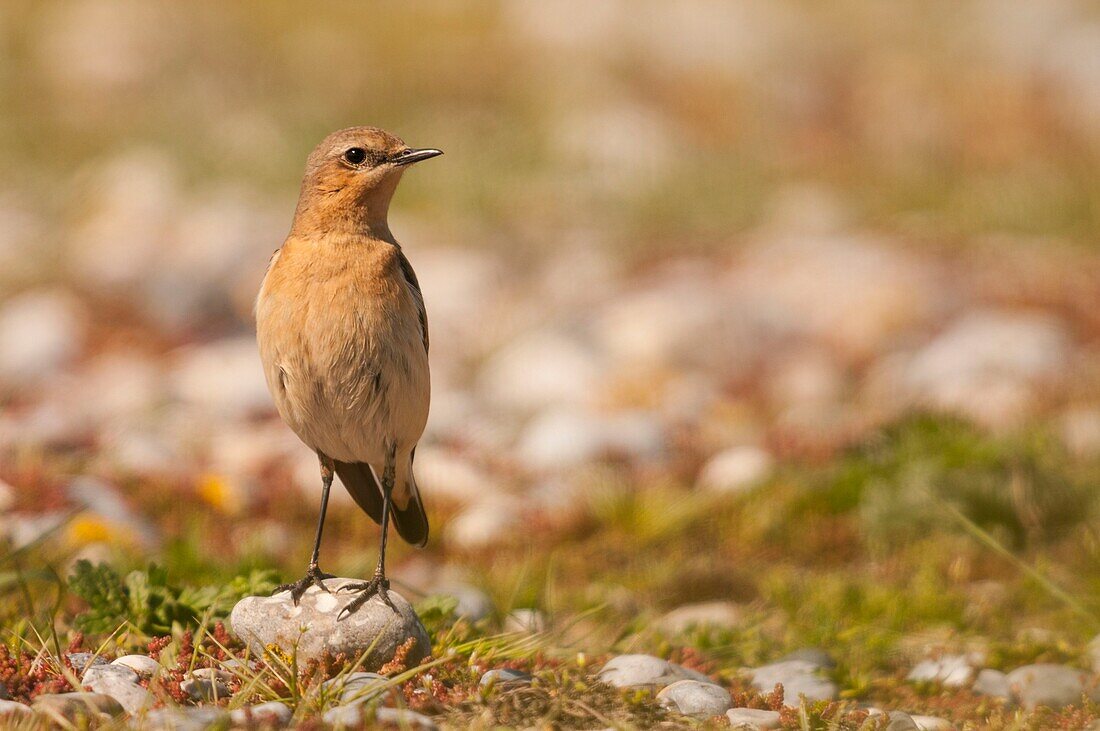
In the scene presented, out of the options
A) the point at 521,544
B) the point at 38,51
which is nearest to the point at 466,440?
the point at 521,544

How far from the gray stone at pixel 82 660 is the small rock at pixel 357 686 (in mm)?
835

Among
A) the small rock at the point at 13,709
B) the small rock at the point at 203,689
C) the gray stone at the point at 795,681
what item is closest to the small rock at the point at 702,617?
the gray stone at the point at 795,681

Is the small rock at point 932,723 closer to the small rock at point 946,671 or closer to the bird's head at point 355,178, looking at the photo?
the small rock at point 946,671

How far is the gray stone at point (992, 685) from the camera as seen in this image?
18.7 feet

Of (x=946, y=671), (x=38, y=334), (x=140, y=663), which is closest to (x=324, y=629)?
(x=140, y=663)

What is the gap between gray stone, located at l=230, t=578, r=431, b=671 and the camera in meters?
4.90

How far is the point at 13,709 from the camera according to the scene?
4.28 meters

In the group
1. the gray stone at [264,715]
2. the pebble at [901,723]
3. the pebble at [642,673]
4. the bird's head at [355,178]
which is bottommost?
the pebble at [901,723]

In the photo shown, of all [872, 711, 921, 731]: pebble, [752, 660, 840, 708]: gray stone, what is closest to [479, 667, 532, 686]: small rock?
[752, 660, 840, 708]: gray stone

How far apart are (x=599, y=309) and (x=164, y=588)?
733cm

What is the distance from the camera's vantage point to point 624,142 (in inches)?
648

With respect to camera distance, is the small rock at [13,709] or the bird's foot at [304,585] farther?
the bird's foot at [304,585]

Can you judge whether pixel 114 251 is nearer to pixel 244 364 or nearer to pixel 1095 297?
pixel 244 364

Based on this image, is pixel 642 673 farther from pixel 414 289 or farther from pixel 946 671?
pixel 414 289
